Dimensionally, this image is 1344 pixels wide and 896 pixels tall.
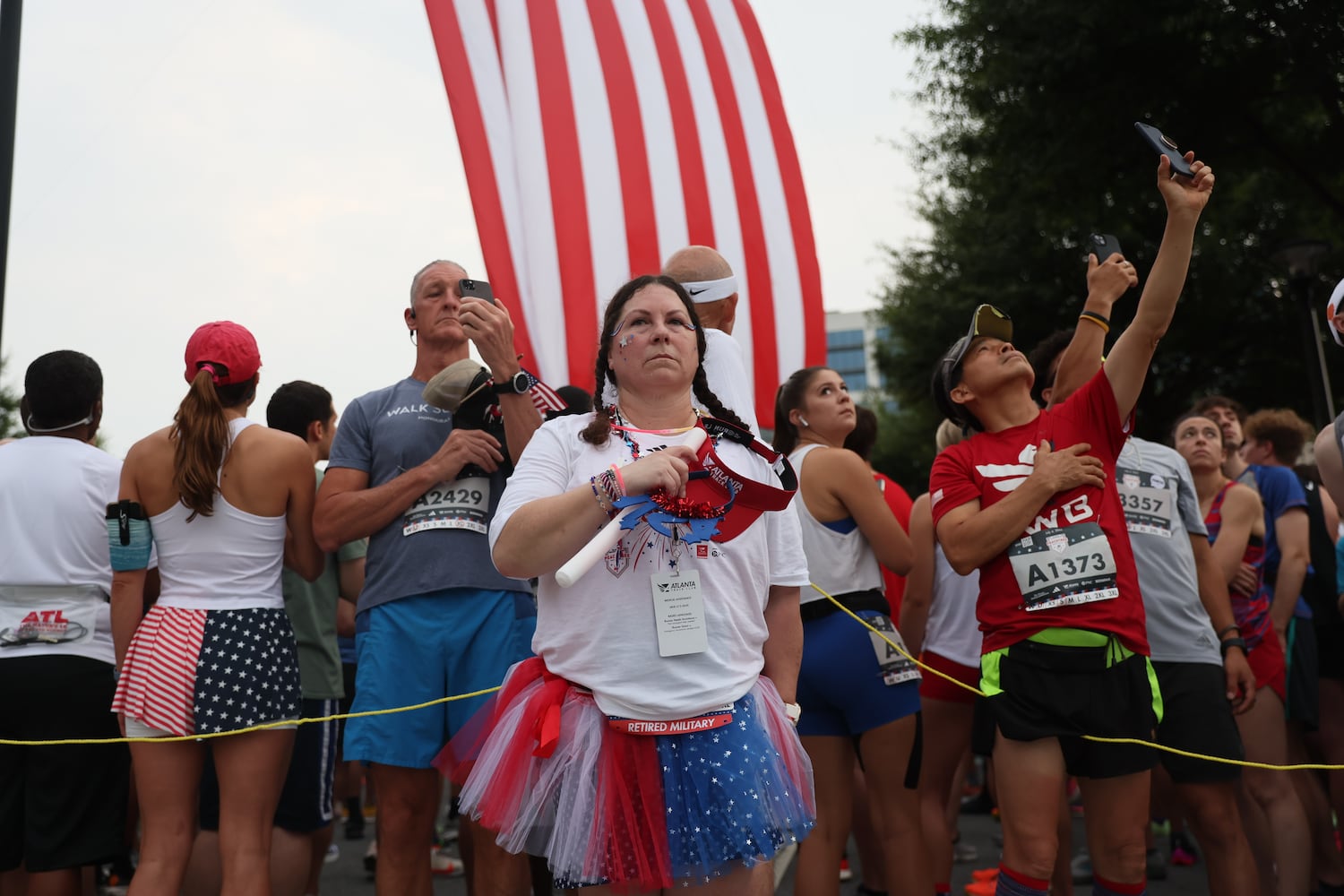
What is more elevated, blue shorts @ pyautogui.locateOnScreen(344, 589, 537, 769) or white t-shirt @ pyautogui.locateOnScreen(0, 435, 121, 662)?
white t-shirt @ pyautogui.locateOnScreen(0, 435, 121, 662)

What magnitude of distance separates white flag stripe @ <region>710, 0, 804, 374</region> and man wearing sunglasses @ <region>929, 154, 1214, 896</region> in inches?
98.9

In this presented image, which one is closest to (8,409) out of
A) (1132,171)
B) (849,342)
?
(1132,171)

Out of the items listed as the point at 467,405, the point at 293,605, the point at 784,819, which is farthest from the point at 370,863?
the point at 784,819

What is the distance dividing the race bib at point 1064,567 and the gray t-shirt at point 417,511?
1.46 metres

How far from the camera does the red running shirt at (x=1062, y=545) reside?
10.8 feet

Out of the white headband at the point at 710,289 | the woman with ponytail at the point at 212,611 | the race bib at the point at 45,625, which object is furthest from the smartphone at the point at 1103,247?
the race bib at the point at 45,625

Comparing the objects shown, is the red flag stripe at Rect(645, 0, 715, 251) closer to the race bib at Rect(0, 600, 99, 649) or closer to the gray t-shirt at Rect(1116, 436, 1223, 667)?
the gray t-shirt at Rect(1116, 436, 1223, 667)

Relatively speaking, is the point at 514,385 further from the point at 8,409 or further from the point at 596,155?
the point at 8,409

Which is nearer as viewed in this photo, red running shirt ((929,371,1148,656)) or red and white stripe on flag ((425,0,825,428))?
red running shirt ((929,371,1148,656))

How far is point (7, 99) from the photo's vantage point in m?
4.44

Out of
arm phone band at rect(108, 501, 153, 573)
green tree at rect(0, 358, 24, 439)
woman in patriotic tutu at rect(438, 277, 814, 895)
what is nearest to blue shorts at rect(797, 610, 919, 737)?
woman in patriotic tutu at rect(438, 277, 814, 895)

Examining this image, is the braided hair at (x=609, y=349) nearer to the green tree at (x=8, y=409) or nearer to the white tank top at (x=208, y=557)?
the white tank top at (x=208, y=557)

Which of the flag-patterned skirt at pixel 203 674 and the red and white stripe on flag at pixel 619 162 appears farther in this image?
the red and white stripe on flag at pixel 619 162

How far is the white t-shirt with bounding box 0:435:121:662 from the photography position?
377 cm
